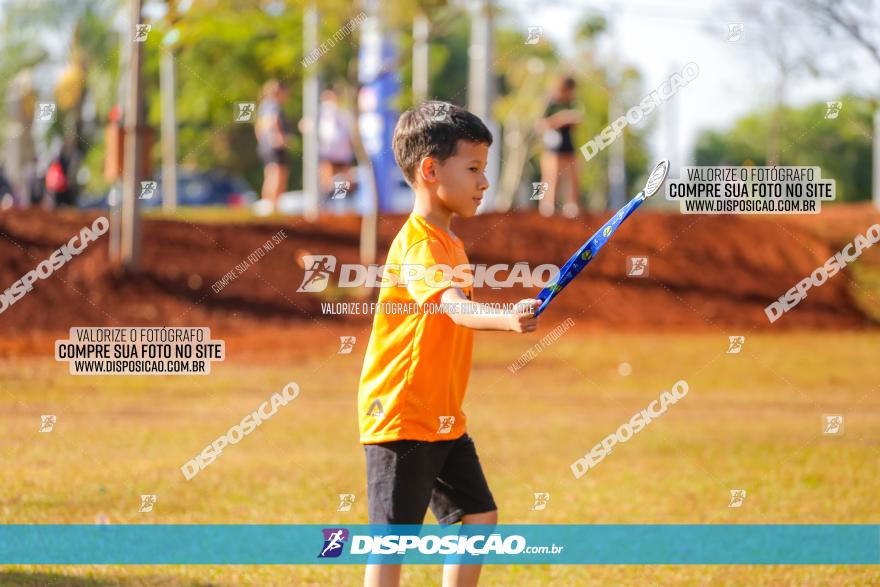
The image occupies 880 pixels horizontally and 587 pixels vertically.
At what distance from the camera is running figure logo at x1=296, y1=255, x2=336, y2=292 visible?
17.8m

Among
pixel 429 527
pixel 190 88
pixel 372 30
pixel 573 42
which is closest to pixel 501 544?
pixel 429 527

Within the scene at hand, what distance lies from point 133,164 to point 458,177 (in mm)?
11897

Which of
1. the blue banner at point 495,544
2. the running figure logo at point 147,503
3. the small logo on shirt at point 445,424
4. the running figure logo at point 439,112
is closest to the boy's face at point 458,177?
the running figure logo at point 439,112

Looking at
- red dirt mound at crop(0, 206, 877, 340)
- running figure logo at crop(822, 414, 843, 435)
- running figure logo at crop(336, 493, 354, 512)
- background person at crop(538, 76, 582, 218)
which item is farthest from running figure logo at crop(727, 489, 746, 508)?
background person at crop(538, 76, 582, 218)

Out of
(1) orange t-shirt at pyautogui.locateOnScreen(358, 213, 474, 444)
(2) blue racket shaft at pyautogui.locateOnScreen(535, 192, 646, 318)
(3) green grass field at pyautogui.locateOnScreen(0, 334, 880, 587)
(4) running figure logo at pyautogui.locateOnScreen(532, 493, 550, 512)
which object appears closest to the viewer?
(2) blue racket shaft at pyautogui.locateOnScreen(535, 192, 646, 318)

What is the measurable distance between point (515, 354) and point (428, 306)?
11264mm

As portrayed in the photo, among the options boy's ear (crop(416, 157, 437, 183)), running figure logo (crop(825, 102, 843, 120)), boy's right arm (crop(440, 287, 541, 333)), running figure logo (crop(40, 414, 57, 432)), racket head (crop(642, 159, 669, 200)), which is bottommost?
running figure logo (crop(40, 414, 57, 432))

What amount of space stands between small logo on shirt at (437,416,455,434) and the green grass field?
65.2 inches

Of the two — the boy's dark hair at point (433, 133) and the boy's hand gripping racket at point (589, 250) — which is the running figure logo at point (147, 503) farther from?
the boy's hand gripping racket at point (589, 250)

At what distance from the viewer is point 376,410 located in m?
4.57

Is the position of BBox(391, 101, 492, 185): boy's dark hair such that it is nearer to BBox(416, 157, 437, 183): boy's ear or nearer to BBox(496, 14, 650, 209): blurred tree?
BBox(416, 157, 437, 183): boy's ear

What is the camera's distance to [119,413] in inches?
448

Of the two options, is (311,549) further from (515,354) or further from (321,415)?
(515,354)

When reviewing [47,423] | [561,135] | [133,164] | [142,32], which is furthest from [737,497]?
[561,135]
